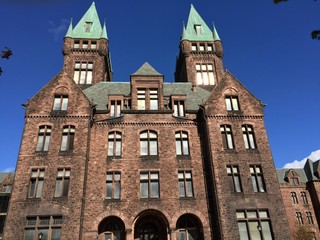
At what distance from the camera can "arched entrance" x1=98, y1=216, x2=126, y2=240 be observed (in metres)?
22.2

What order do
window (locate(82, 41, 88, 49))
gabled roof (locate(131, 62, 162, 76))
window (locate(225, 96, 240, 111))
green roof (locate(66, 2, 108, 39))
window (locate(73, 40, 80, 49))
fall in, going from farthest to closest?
green roof (locate(66, 2, 108, 39)), window (locate(82, 41, 88, 49)), window (locate(73, 40, 80, 49)), gabled roof (locate(131, 62, 162, 76)), window (locate(225, 96, 240, 111))

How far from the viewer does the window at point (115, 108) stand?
1067 inches

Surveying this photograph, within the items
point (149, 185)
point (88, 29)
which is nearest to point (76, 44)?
point (88, 29)

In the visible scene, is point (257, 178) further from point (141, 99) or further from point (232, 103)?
point (141, 99)

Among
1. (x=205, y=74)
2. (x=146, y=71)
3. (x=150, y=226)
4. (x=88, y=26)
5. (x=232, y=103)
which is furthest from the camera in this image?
(x=88, y=26)

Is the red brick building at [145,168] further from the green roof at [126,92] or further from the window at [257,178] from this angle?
the green roof at [126,92]

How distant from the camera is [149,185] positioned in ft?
76.8


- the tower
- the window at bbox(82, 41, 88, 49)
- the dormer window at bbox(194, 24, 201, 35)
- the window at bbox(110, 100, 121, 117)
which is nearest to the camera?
the window at bbox(110, 100, 121, 117)

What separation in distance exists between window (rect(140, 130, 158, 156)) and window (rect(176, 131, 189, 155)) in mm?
1992

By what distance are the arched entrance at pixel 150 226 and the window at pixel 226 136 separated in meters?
8.24

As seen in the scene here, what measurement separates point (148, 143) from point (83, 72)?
1657 centimetres

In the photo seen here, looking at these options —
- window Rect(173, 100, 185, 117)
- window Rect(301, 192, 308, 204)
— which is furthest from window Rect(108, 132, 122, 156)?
window Rect(301, 192, 308, 204)

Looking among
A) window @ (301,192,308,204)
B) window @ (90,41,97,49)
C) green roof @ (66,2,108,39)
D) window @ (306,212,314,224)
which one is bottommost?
window @ (306,212,314,224)

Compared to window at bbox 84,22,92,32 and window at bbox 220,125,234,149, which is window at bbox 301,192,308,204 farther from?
window at bbox 84,22,92,32
